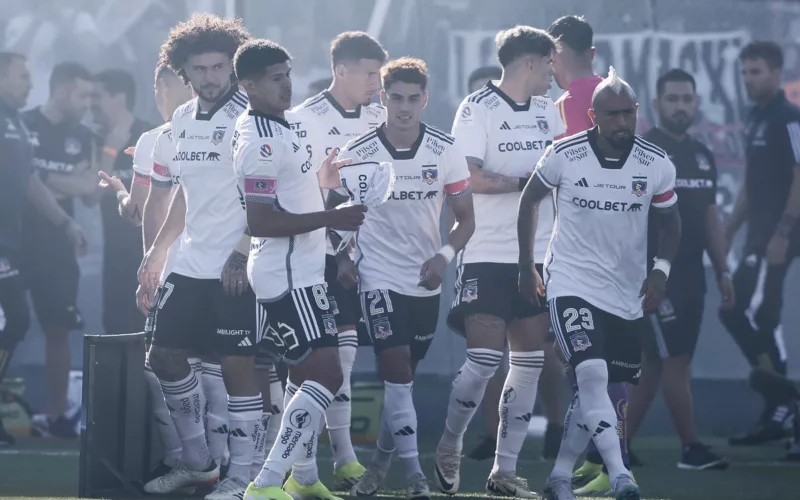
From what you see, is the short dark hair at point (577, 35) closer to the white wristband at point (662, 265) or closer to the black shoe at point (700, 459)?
the white wristband at point (662, 265)

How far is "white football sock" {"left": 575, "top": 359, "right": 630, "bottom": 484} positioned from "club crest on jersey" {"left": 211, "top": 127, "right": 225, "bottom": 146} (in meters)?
1.98

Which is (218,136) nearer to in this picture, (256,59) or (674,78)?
(256,59)

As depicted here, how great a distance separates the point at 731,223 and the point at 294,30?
131 inches

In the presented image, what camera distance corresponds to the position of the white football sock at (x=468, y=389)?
734 centimetres

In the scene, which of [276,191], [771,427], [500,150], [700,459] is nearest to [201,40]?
[276,191]

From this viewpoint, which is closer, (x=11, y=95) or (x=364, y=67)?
(x=364, y=67)

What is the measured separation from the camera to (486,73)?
33.0 feet

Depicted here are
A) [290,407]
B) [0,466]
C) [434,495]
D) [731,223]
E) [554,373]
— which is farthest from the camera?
[731,223]

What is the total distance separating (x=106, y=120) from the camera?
34.4 ft

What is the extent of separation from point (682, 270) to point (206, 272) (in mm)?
3429

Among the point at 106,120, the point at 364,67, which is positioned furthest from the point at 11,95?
the point at 364,67

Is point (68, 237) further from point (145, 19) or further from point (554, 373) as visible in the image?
point (554, 373)

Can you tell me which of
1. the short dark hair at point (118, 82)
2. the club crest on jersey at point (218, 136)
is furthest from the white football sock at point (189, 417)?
the short dark hair at point (118, 82)

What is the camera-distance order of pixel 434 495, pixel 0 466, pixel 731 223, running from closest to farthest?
pixel 434 495, pixel 0 466, pixel 731 223
